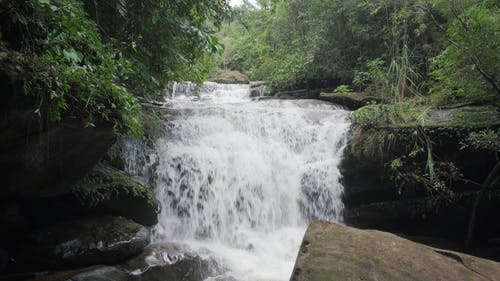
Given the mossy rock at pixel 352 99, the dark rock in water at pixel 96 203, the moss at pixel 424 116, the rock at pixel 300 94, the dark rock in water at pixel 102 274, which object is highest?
the rock at pixel 300 94

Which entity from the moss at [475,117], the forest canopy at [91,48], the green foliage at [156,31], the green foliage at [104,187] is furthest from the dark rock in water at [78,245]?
the moss at [475,117]

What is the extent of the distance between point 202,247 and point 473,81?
5178 mm

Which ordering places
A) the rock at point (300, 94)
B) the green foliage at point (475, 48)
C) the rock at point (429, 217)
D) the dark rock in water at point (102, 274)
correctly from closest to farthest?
the dark rock in water at point (102, 274) < the green foliage at point (475, 48) < the rock at point (429, 217) < the rock at point (300, 94)

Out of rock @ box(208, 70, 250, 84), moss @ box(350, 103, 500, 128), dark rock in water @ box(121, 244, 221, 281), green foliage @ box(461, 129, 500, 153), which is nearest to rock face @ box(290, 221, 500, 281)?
dark rock in water @ box(121, 244, 221, 281)

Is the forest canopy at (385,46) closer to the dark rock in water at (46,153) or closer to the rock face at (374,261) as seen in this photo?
the dark rock in water at (46,153)

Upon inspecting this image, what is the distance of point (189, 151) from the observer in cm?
679

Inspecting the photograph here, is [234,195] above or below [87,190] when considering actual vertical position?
below

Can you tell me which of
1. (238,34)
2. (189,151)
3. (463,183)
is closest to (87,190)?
(189,151)

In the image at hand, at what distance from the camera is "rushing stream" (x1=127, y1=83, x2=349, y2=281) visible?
5645mm

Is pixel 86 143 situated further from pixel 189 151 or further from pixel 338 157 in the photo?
pixel 338 157

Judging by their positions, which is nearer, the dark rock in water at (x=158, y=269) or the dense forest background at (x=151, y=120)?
the dense forest background at (x=151, y=120)

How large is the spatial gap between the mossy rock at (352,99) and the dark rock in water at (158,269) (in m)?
7.23

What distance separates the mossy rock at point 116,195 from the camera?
445 cm

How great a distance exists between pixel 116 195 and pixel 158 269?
1.28 metres
